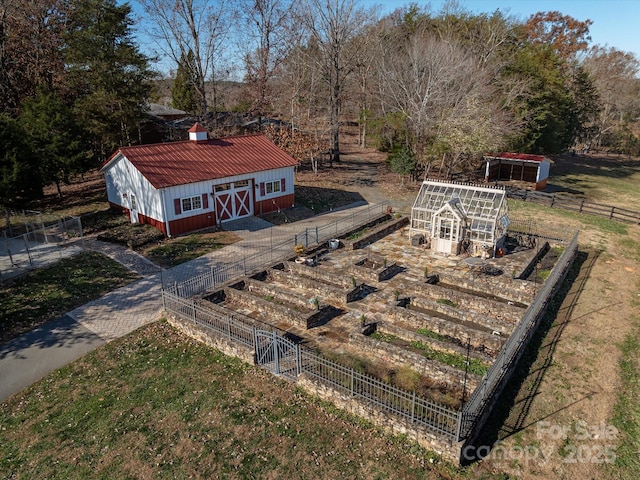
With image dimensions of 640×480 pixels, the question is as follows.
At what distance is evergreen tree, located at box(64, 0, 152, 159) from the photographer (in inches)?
1492

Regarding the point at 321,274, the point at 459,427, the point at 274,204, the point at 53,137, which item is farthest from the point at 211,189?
the point at 459,427

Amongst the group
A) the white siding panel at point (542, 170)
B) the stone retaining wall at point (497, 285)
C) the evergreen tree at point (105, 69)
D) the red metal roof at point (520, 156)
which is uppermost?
the evergreen tree at point (105, 69)

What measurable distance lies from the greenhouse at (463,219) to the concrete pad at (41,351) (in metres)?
18.0

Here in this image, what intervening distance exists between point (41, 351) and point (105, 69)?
30.2 metres

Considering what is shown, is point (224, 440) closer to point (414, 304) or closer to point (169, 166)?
point (414, 304)

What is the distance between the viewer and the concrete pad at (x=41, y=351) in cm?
1498

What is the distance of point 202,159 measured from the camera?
2989cm

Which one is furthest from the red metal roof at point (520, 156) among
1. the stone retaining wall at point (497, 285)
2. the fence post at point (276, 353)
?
the fence post at point (276, 353)

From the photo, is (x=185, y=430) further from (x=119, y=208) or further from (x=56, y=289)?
(x=119, y=208)

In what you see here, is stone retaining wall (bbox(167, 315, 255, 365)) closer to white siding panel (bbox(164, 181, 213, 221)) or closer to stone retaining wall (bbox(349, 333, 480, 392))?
stone retaining wall (bbox(349, 333, 480, 392))

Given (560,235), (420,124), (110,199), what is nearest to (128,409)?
(110,199)

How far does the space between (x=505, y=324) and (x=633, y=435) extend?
5.31 m

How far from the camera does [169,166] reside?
92.7 feet

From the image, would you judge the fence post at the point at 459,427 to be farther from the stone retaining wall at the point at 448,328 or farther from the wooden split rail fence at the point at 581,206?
the wooden split rail fence at the point at 581,206
